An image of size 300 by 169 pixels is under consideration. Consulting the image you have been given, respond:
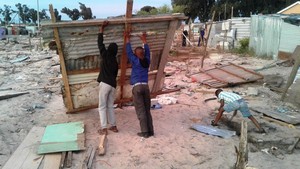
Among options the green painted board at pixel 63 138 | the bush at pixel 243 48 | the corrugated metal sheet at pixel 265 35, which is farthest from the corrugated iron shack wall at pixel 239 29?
the green painted board at pixel 63 138

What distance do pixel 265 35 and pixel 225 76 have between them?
814 centimetres

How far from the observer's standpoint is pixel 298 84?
9.41 meters

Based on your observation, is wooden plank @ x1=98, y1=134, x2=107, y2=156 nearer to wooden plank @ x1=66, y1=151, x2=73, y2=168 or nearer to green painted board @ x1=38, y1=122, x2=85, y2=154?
green painted board @ x1=38, y1=122, x2=85, y2=154

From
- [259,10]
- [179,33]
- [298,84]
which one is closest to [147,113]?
[298,84]

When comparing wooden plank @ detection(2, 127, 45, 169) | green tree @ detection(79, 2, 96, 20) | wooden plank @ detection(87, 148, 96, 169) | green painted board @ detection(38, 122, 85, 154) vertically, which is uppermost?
green tree @ detection(79, 2, 96, 20)

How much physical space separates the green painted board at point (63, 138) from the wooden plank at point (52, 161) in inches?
3.8

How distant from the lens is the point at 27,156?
5.39 meters

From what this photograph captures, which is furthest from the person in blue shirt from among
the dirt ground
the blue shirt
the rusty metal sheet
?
the rusty metal sheet

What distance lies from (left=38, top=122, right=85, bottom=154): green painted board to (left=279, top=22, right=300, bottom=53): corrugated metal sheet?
13223 mm

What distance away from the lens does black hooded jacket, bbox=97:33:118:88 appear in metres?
6.13

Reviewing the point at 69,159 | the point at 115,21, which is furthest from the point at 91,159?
the point at 115,21

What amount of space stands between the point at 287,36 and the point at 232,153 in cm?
1298

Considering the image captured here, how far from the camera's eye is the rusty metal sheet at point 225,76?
1176 centimetres

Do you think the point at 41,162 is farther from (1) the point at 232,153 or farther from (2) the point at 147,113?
(1) the point at 232,153
